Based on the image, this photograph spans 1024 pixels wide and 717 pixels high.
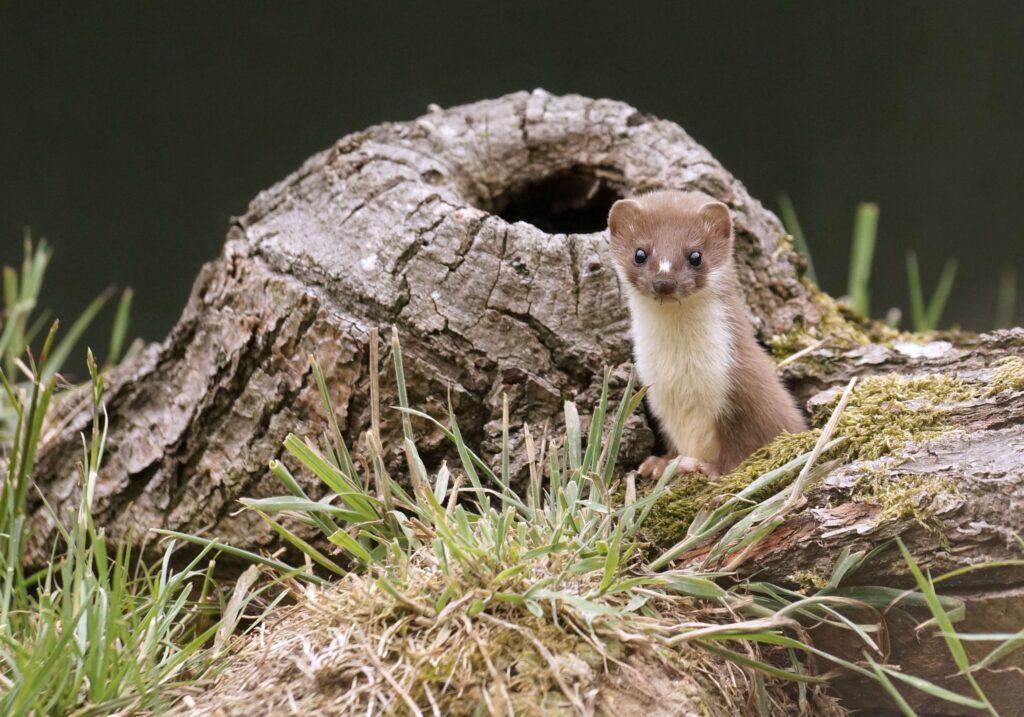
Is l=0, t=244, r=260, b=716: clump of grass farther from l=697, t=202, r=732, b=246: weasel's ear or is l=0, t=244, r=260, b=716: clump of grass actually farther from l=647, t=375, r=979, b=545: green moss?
l=697, t=202, r=732, b=246: weasel's ear

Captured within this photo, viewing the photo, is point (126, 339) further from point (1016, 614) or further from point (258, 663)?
point (1016, 614)

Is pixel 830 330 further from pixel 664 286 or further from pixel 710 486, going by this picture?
pixel 710 486

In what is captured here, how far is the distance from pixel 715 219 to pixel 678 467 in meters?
0.67

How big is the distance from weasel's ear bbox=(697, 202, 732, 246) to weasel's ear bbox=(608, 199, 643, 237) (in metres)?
0.17

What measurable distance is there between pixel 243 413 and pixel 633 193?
134cm

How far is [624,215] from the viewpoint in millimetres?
2855

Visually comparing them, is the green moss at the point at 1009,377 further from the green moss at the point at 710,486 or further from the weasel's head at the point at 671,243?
the weasel's head at the point at 671,243

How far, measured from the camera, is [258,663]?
2.08 m

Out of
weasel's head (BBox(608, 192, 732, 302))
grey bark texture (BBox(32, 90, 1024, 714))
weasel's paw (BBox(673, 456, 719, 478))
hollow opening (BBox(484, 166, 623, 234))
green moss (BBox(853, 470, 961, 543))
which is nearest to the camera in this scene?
green moss (BBox(853, 470, 961, 543))

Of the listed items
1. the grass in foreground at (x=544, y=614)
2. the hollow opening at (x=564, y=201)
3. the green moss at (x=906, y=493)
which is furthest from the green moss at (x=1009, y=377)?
the hollow opening at (x=564, y=201)

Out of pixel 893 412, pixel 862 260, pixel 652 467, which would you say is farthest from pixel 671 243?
pixel 862 260

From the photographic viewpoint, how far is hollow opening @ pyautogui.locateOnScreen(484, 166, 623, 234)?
3488mm

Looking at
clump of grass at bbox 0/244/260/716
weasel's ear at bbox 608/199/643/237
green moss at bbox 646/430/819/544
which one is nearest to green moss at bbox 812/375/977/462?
green moss at bbox 646/430/819/544

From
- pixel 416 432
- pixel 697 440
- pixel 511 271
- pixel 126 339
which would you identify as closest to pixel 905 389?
pixel 697 440
